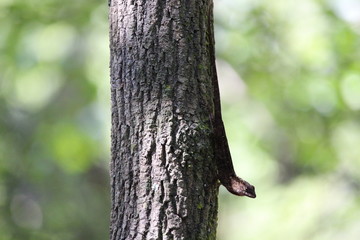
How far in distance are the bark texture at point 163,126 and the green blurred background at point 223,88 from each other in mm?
3814

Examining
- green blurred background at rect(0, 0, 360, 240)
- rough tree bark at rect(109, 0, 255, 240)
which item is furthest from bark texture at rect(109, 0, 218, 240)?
green blurred background at rect(0, 0, 360, 240)

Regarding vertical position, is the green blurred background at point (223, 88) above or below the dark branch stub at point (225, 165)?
above

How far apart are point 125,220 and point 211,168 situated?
27cm

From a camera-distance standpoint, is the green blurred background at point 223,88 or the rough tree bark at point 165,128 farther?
the green blurred background at point 223,88

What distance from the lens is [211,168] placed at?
1.71 m

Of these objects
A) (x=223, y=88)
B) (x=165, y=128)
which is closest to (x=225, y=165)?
(x=165, y=128)

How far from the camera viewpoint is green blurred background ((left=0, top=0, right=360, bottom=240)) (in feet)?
18.3

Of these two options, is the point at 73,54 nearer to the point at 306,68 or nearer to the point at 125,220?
the point at 306,68

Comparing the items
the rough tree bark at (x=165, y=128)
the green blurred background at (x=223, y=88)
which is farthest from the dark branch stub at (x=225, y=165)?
the green blurred background at (x=223, y=88)

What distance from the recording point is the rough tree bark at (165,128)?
5.43 feet

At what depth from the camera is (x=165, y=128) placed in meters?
1.68

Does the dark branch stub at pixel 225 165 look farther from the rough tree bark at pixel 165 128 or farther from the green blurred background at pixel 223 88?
the green blurred background at pixel 223 88

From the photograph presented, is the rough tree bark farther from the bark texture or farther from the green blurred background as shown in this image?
the green blurred background

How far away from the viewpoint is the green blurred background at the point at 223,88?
18.3ft
